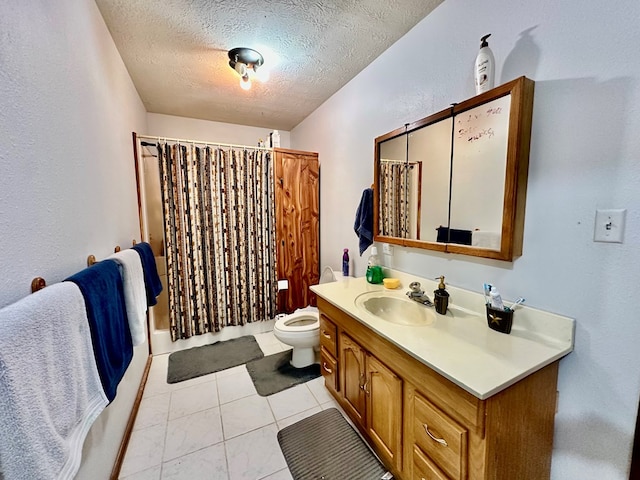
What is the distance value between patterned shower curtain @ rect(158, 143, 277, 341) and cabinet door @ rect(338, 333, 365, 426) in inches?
54.1

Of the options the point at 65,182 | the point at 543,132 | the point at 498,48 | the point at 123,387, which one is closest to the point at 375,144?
the point at 498,48

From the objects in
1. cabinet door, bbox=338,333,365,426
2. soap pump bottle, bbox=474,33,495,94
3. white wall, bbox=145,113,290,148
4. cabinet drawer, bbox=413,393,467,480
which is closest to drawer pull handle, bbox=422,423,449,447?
cabinet drawer, bbox=413,393,467,480

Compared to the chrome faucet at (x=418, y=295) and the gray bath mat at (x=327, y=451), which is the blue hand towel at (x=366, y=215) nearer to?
the chrome faucet at (x=418, y=295)

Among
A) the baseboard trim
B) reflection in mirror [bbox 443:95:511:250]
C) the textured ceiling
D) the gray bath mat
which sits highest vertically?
the textured ceiling

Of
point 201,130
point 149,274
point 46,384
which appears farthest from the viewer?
point 201,130

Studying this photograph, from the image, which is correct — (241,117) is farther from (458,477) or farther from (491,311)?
(458,477)

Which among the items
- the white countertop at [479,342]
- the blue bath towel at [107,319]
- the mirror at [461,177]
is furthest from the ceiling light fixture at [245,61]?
the white countertop at [479,342]

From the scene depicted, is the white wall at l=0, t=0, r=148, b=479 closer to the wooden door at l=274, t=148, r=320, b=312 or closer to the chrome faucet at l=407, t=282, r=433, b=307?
the wooden door at l=274, t=148, r=320, b=312

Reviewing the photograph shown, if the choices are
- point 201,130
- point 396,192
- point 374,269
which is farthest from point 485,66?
point 201,130

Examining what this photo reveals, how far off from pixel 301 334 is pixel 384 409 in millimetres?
884

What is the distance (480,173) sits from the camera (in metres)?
1.22

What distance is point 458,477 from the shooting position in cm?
85

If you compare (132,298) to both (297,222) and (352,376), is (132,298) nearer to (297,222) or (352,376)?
(352,376)

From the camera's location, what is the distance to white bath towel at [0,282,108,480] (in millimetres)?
476
